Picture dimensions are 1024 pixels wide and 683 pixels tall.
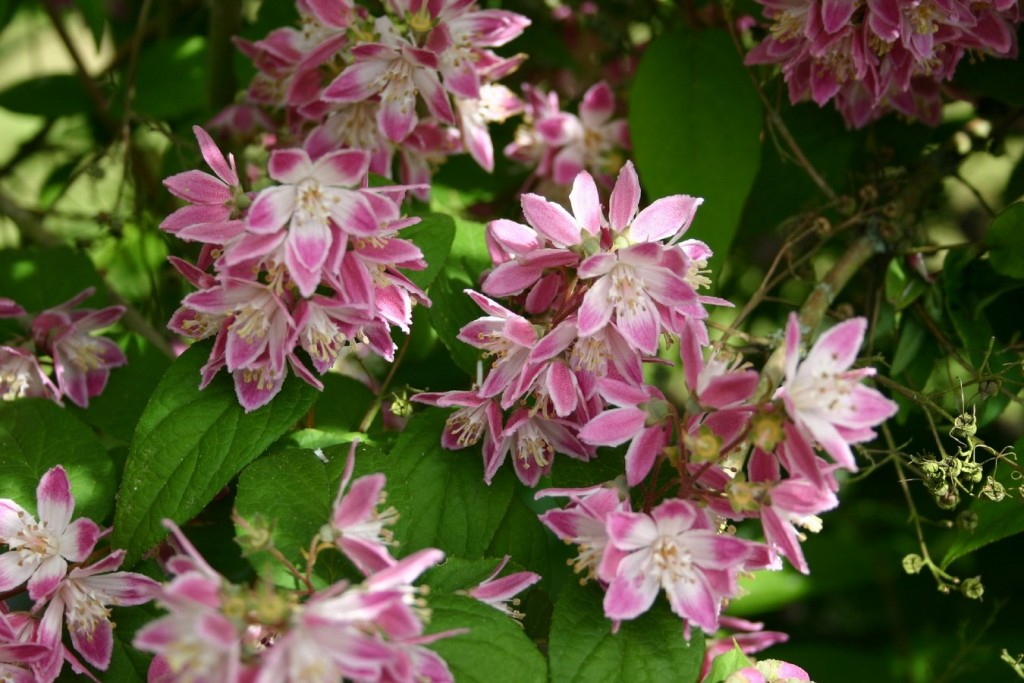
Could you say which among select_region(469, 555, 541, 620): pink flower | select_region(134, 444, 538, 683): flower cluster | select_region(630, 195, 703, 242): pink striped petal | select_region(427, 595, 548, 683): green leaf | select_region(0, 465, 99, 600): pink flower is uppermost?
select_region(630, 195, 703, 242): pink striped petal

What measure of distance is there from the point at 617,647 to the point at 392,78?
893mm

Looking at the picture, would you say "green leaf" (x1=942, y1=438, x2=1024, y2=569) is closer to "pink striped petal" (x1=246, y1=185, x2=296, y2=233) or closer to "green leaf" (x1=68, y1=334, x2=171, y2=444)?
"pink striped petal" (x1=246, y1=185, x2=296, y2=233)

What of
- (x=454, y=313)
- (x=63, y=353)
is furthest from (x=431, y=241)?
(x=63, y=353)

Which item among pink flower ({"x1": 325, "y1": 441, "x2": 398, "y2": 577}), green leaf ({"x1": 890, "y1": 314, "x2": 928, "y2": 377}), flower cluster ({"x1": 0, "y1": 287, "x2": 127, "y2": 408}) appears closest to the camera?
pink flower ({"x1": 325, "y1": 441, "x2": 398, "y2": 577})

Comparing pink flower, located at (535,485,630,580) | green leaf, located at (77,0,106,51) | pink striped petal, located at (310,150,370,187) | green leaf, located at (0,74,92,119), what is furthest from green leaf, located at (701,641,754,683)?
green leaf, located at (0,74,92,119)

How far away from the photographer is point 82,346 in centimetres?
162

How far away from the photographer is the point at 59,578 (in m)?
1.21

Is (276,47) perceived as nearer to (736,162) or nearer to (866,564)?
(736,162)

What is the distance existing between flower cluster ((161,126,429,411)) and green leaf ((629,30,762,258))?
1.84 ft

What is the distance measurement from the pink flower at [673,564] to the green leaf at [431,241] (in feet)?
1.47

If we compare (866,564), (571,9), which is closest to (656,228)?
(571,9)

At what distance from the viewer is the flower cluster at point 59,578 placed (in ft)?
3.94

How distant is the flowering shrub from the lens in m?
1.10

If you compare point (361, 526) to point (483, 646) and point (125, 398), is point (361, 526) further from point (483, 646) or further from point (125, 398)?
point (125, 398)
